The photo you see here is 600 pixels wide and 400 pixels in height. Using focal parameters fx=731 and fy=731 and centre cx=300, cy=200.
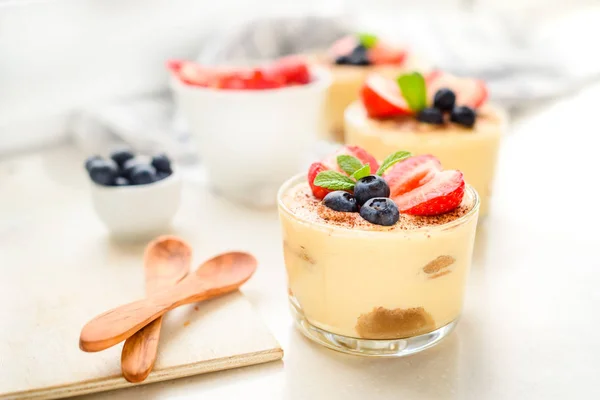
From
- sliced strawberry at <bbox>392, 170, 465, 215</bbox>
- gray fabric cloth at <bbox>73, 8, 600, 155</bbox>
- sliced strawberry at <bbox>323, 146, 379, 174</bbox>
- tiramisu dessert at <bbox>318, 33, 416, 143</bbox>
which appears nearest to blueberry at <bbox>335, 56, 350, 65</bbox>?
tiramisu dessert at <bbox>318, 33, 416, 143</bbox>

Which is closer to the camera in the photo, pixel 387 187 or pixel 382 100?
pixel 387 187

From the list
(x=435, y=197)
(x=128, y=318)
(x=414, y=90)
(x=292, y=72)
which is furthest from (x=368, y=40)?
(x=128, y=318)

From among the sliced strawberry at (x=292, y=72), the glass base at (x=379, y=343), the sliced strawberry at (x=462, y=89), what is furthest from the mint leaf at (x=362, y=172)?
the sliced strawberry at (x=292, y=72)

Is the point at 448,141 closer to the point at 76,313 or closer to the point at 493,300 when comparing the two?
the point at 493,300

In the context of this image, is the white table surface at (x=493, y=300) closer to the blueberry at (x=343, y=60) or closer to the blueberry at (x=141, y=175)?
the blueberry at (x=141, y=175)

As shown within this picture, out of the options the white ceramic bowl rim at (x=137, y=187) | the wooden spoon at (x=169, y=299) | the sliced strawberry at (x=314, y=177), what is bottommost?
the wooden spoon at (x=169, y=299)
